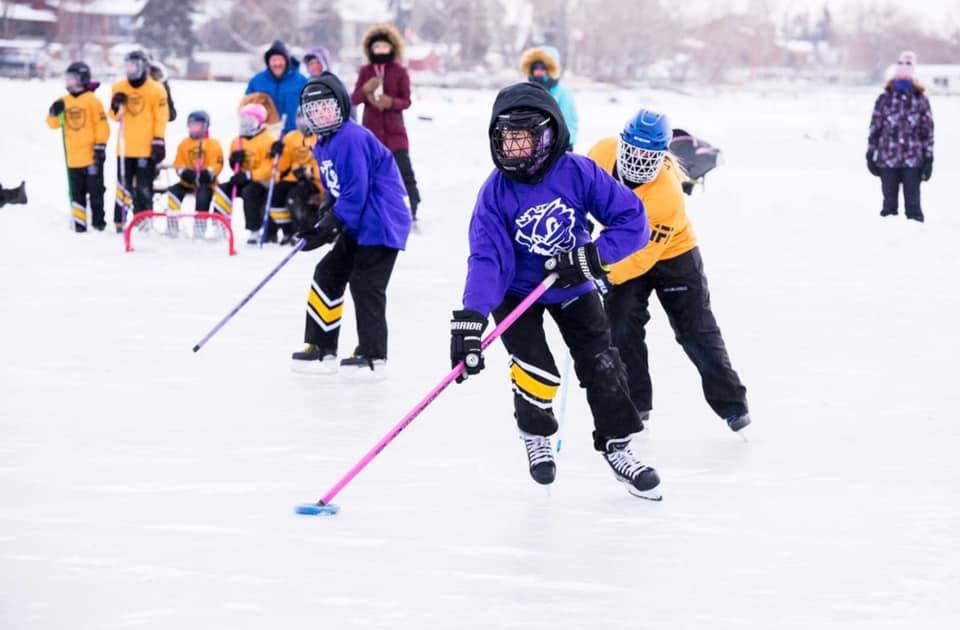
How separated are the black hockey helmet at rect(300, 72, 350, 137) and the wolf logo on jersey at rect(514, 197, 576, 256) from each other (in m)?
2.24

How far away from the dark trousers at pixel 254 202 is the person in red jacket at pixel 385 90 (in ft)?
3.09

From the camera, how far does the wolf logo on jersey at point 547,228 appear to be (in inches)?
161

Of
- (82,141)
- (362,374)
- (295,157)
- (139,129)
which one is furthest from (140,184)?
(362,374)

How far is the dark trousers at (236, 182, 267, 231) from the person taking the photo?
1062cm

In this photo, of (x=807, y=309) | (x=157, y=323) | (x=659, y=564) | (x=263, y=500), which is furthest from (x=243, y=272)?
(x=659, y=564)

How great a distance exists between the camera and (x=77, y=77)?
1129 centimetres

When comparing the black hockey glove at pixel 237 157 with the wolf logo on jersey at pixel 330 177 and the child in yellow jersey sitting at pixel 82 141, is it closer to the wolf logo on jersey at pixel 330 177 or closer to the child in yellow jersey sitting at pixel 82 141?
the child in yellow jersey sitting at pixel 82 141

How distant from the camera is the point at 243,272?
9156 mm

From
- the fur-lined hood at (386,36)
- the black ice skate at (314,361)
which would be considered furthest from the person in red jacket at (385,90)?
the black ice skate at (314,361)

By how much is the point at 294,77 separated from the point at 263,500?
715 centimetres

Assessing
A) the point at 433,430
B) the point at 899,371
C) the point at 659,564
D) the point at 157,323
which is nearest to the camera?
the point at 659,564

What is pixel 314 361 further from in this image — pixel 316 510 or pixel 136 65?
pixel 136 65

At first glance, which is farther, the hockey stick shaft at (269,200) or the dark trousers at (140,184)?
the dark trousers at (140,184)

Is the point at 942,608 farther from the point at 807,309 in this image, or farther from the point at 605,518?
the point at 807,309
